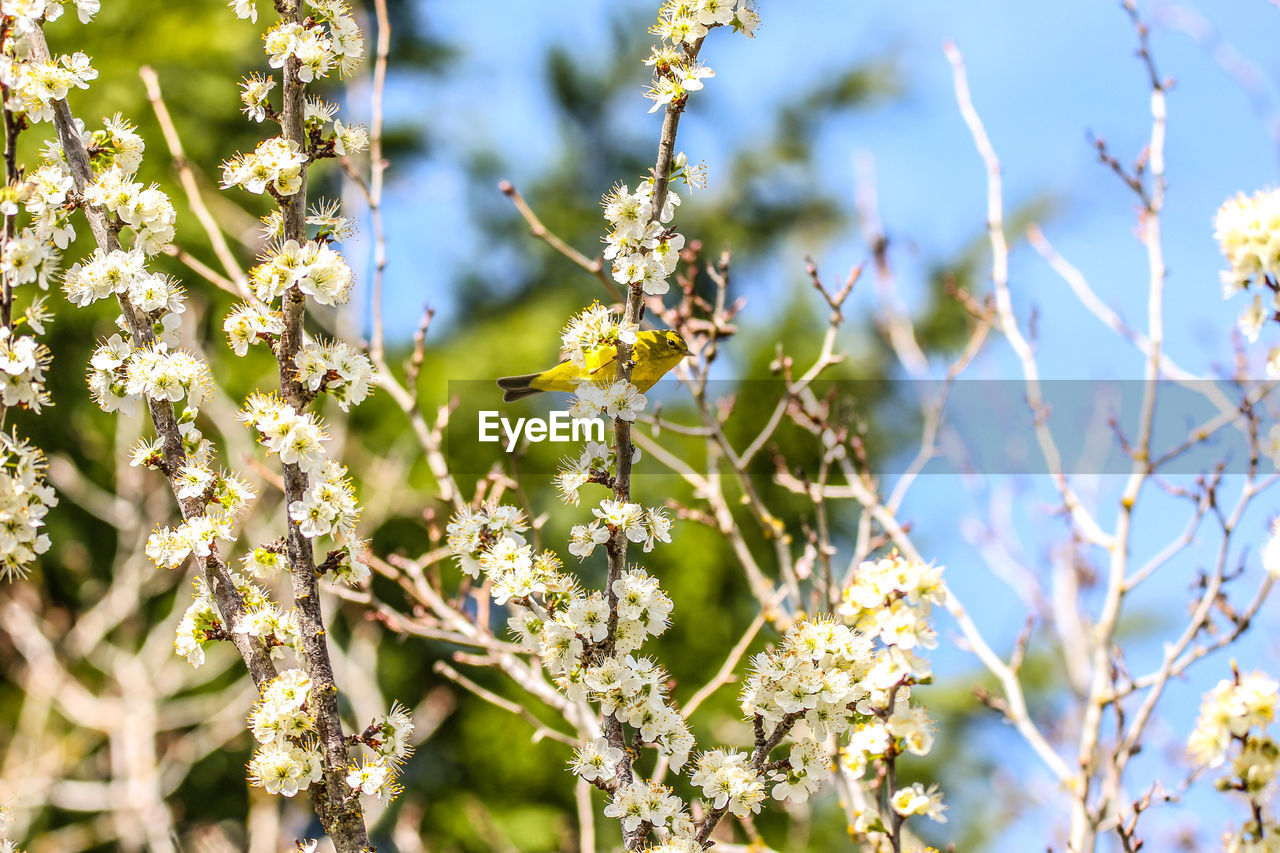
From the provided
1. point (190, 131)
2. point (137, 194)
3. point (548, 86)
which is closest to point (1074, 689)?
point (137, 194)

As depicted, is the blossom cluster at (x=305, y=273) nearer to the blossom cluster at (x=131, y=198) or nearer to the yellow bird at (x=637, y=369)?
the blossom cluster at (x=131, y=198)

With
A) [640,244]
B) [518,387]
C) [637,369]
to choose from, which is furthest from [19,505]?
[518,387]

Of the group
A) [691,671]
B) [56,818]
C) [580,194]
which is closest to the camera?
[691,671]

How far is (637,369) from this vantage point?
3.36 meters

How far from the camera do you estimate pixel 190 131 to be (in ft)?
36.2

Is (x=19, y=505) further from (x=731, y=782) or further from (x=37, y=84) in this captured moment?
A: (x=731, y=782)

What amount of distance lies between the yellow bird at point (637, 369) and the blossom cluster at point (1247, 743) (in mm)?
1183

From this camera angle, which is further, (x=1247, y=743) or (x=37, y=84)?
(x=37, y=84)

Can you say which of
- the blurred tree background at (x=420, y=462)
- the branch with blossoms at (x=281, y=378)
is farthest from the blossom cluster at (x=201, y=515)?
the blurred tree background at (x=420, y=462)

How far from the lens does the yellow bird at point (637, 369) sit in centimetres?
224

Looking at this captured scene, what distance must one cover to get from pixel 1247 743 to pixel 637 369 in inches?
81.3

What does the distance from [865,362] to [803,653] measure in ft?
33.7

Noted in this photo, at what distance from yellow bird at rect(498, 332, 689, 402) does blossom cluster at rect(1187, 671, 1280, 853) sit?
118 cm

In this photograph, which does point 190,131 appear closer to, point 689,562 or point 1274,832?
point 689,562
